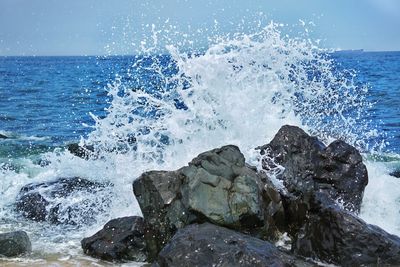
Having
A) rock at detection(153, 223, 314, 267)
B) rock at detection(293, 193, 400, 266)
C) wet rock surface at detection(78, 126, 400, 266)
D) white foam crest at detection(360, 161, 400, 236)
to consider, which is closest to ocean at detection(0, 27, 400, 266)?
white foam crest at detection(360, 161, 400, 236)

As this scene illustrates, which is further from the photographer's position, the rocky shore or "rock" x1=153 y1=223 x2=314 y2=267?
the rocky shore

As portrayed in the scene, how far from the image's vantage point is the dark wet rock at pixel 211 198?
228 inches

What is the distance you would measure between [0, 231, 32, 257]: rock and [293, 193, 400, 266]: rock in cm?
325

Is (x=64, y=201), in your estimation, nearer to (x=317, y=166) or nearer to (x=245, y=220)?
(x=245, y=220)

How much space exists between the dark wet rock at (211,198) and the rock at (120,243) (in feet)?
0.41

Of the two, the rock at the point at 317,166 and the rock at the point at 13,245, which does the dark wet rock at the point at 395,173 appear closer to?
the rock at the point at 317,166

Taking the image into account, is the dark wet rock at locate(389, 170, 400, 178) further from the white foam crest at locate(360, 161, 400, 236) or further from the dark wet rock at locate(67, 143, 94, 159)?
the dark wet rock at locate(67, 143, 94, 159)

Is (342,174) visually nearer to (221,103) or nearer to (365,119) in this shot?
(221,103)

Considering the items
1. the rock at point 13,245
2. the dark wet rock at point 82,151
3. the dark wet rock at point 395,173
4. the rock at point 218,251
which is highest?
the dark wet rock at point 395,173

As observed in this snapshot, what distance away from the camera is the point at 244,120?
9320 millimetres

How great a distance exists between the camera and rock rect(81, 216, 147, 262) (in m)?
6.04

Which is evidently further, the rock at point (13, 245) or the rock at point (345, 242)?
the rock at point (13, 245)

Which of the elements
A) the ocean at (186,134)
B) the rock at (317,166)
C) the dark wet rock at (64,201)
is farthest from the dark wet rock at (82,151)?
the rock at (317,166)

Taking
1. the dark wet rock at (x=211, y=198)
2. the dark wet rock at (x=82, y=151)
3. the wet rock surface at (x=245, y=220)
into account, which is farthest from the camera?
the dark wet rock at (x=82, y=151)
